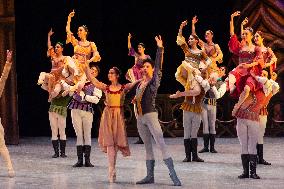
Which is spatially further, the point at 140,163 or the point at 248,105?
the point at 140,163

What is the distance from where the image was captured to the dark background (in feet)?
44.2

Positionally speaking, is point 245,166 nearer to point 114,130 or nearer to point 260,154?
point 260,154

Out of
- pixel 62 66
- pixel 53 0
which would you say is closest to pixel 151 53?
pixel 53 0

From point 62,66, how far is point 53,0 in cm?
335

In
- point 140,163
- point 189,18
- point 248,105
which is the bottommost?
point 140,163

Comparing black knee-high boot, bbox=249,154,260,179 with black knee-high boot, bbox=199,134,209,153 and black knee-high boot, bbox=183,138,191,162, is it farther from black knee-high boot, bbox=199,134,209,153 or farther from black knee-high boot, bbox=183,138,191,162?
black knee-high boot, bbox=199,134,209,153

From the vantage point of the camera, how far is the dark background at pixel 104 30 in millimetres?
13477

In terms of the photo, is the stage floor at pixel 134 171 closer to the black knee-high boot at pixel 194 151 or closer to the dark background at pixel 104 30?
the black knee-high boot at pixel 194 151

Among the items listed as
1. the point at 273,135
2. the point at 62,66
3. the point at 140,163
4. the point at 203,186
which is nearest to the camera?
the point at 203,186

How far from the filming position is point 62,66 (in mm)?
10406

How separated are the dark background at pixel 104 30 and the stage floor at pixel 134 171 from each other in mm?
2009

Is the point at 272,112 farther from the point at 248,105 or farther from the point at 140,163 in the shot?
the point at 248,105

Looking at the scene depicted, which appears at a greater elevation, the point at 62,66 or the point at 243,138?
the point at 62,66

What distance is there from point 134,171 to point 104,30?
209 inches
